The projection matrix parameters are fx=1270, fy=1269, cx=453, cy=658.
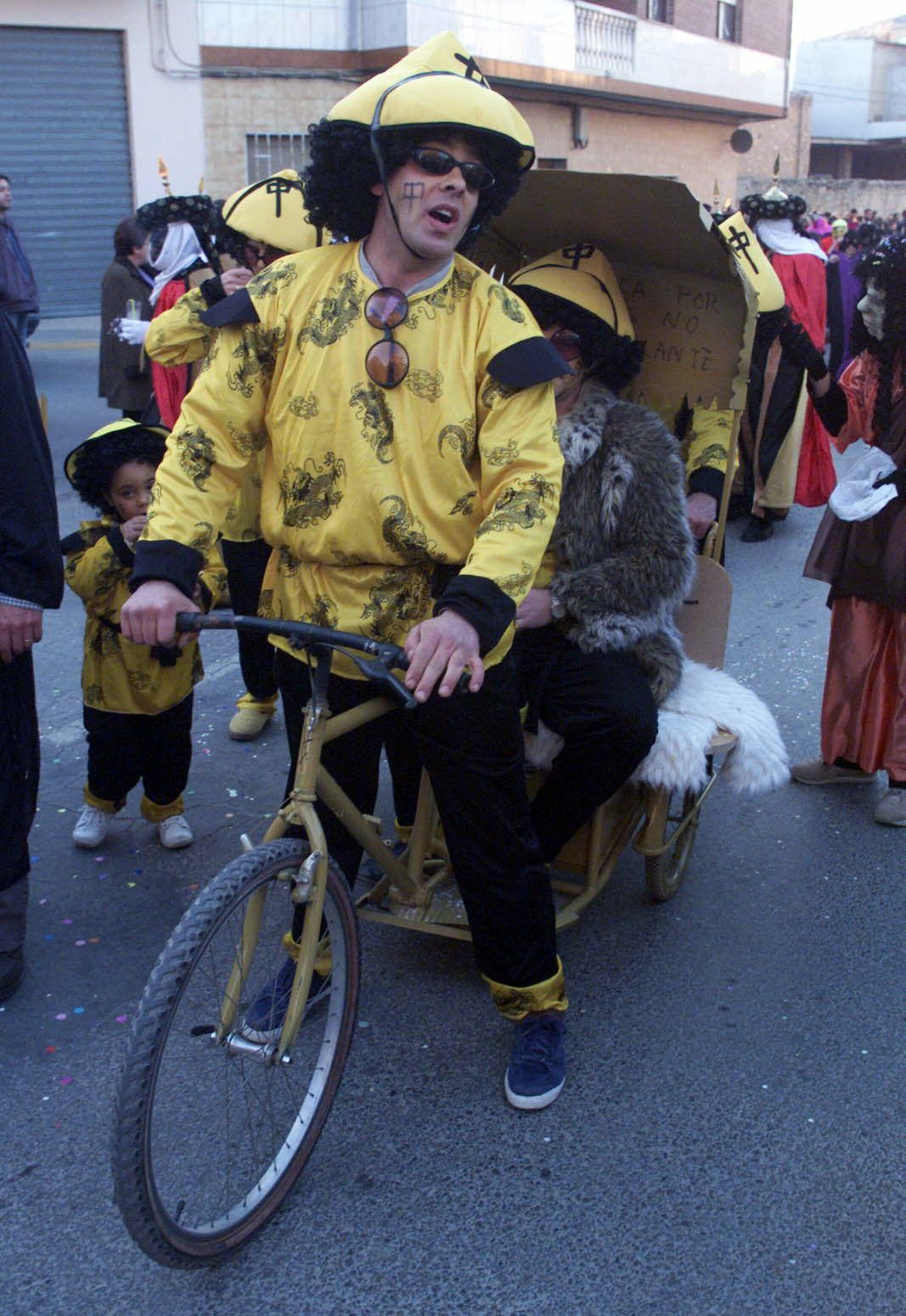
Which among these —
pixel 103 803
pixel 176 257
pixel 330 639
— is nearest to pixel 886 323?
pixel 330 639

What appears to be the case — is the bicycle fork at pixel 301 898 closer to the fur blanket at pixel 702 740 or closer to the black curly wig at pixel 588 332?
the fur blanket at pixel 702 740

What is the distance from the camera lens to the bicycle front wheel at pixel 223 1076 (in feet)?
→ 6.82

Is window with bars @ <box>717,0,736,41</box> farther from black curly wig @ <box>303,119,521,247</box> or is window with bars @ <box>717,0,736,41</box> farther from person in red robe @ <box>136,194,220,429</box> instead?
black curly wig @ <box>303,119,521,247</box>

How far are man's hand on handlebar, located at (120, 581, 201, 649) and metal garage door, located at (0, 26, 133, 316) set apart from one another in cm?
1596

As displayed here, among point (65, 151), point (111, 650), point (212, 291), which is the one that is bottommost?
point (111, 650)

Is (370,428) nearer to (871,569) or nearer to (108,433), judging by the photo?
(108,433)

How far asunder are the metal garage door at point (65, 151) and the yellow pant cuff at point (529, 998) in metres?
16.0

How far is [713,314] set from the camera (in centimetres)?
358

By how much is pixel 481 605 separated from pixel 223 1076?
3.84 feet

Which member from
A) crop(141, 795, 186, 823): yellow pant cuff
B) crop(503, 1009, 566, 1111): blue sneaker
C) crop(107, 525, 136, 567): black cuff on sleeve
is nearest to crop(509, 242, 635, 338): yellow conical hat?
crop(107, 525, 136, 567): black cuff on sleeve

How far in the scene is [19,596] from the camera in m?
2.94

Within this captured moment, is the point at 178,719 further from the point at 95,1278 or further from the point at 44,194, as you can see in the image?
the point at 44,194

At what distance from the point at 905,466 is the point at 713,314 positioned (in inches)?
36.1

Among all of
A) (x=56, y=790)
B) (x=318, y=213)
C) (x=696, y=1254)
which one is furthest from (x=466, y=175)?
(x=56, y=790)
